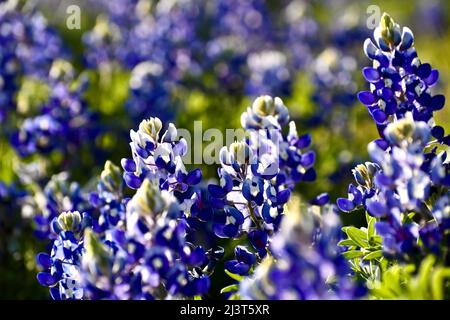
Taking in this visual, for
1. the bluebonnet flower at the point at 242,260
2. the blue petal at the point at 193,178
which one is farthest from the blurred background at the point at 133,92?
the bluebonnet flower at the point at 242,260

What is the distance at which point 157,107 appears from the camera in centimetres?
607

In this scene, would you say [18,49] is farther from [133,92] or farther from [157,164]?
[157,164]

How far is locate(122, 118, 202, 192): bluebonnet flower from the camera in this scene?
260cm

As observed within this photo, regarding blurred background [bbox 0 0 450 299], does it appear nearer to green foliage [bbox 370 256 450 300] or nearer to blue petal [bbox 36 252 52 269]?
blue petal [bbox 36 252 52 269]

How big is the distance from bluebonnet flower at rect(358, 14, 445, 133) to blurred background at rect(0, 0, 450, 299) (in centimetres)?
181

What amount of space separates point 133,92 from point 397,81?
3749 mm

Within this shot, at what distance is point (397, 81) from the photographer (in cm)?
272

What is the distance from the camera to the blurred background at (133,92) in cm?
472

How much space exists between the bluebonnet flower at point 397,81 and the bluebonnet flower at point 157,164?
0.73 metres

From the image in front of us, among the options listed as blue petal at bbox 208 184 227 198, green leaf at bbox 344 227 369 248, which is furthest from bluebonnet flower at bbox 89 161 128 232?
green leaf at bbox 344 227 369 248

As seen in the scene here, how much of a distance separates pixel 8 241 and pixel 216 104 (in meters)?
3.00

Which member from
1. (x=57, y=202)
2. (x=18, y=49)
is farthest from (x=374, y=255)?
(x=18, y=49)
